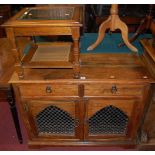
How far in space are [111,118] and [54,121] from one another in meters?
0.51

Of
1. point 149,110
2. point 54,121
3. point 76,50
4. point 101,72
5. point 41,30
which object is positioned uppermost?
point 41,30

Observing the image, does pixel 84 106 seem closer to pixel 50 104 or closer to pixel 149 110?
pixel 50 104

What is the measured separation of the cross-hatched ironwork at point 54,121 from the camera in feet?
5.51

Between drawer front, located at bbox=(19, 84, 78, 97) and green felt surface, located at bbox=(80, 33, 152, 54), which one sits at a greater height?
green felt surface, located at bbox=(80, 33, 152, 54)

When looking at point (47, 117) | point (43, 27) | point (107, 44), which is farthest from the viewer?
point (107, 44)

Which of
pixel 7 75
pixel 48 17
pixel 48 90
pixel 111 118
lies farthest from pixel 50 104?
pixel 48 17

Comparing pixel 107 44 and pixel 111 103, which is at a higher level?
pixel 107 44

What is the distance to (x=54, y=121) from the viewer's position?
5.74 feet

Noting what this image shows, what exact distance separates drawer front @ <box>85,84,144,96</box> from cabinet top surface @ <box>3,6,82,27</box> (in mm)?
499

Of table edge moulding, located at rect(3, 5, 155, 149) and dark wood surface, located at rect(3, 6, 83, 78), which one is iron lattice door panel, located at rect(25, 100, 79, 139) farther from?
dark wood surface, located at rect(3, 6, 83, 78)

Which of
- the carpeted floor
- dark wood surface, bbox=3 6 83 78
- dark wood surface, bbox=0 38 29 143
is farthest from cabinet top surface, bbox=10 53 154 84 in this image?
the carpeted floor

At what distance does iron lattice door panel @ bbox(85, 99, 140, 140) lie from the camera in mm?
1554

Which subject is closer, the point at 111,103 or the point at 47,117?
the point at 111,103

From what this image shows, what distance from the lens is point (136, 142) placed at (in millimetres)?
1845
